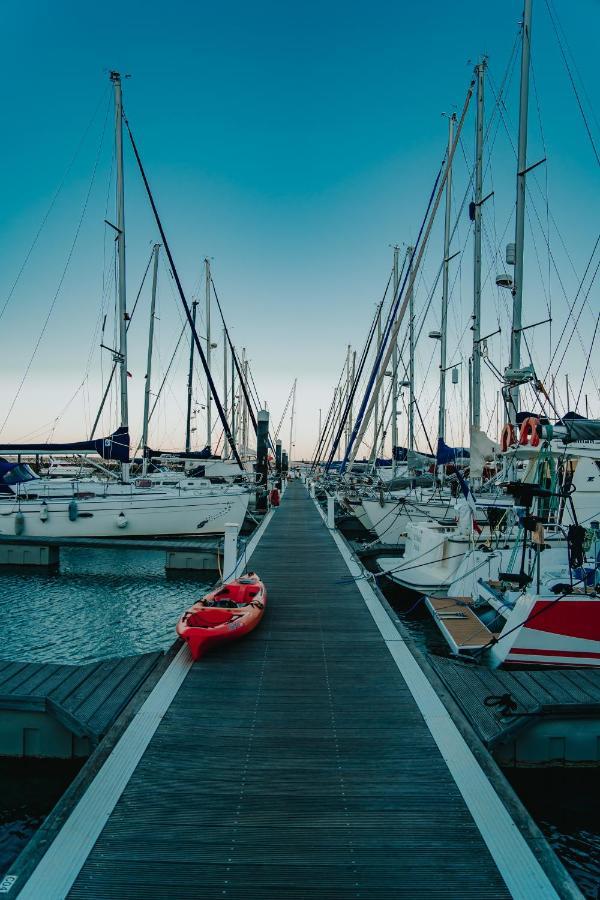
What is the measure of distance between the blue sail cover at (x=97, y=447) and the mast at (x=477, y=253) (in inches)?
503

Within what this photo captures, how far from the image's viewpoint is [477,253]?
19547mm

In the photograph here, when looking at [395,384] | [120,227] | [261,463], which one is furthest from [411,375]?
[120,227]

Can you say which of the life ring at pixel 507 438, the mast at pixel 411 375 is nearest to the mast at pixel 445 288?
the mast at pixel 411 375

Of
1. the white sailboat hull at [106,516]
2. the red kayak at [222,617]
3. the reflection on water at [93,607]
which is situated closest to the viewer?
the red kayak at [222,617]

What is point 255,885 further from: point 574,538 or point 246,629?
point 574,538

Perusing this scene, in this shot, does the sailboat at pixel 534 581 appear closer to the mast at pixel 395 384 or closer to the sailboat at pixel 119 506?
the sailboat at pixel 119 506

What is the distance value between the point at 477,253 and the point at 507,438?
1142cm

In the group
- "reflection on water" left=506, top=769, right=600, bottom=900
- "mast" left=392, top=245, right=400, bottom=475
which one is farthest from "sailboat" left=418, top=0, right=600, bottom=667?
"mast" left=392, top=245, right=400, bottom=475

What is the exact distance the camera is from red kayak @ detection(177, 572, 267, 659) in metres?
7.45

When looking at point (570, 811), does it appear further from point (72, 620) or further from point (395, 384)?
point (395, 384)

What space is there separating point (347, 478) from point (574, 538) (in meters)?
22.0

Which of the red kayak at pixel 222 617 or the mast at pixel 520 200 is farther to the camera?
the mast at pixel 520 200

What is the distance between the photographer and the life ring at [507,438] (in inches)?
418

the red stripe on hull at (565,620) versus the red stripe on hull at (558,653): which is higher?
the red stripe on hull at (565,620)
